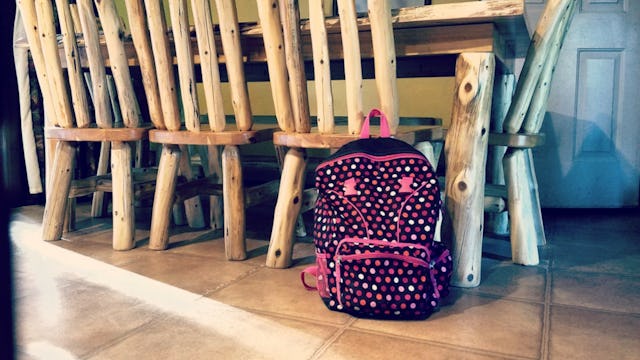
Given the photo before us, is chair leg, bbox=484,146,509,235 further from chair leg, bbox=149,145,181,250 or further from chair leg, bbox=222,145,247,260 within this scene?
chair leg, bbox=149,145,181,250

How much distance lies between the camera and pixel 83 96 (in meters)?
2.21

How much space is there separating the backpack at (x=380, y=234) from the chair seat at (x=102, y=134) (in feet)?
2.88

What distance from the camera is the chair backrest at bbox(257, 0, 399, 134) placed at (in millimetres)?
1637

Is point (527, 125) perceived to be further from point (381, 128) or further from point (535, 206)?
point (381, 128)

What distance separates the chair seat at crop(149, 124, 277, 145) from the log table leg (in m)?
0.67

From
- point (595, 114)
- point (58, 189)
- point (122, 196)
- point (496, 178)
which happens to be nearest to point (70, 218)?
point (58, 189)

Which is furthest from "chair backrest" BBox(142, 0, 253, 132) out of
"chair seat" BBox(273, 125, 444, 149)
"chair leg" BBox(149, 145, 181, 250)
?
"chair seat" BBox(273, 125, 444, 149)

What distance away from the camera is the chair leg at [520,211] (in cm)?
196

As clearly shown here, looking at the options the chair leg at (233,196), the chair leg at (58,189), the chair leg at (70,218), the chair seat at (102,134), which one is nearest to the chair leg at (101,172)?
the chair leg at (70,218)

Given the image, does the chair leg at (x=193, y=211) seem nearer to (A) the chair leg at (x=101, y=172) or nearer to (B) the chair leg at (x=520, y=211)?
(A) the chair leg at (x=101, y=172)

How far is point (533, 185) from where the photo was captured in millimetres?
2213

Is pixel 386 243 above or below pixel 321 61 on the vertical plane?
below

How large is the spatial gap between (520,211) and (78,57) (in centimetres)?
171

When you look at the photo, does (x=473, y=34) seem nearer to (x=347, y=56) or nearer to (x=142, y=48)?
(x=347, y=56)
